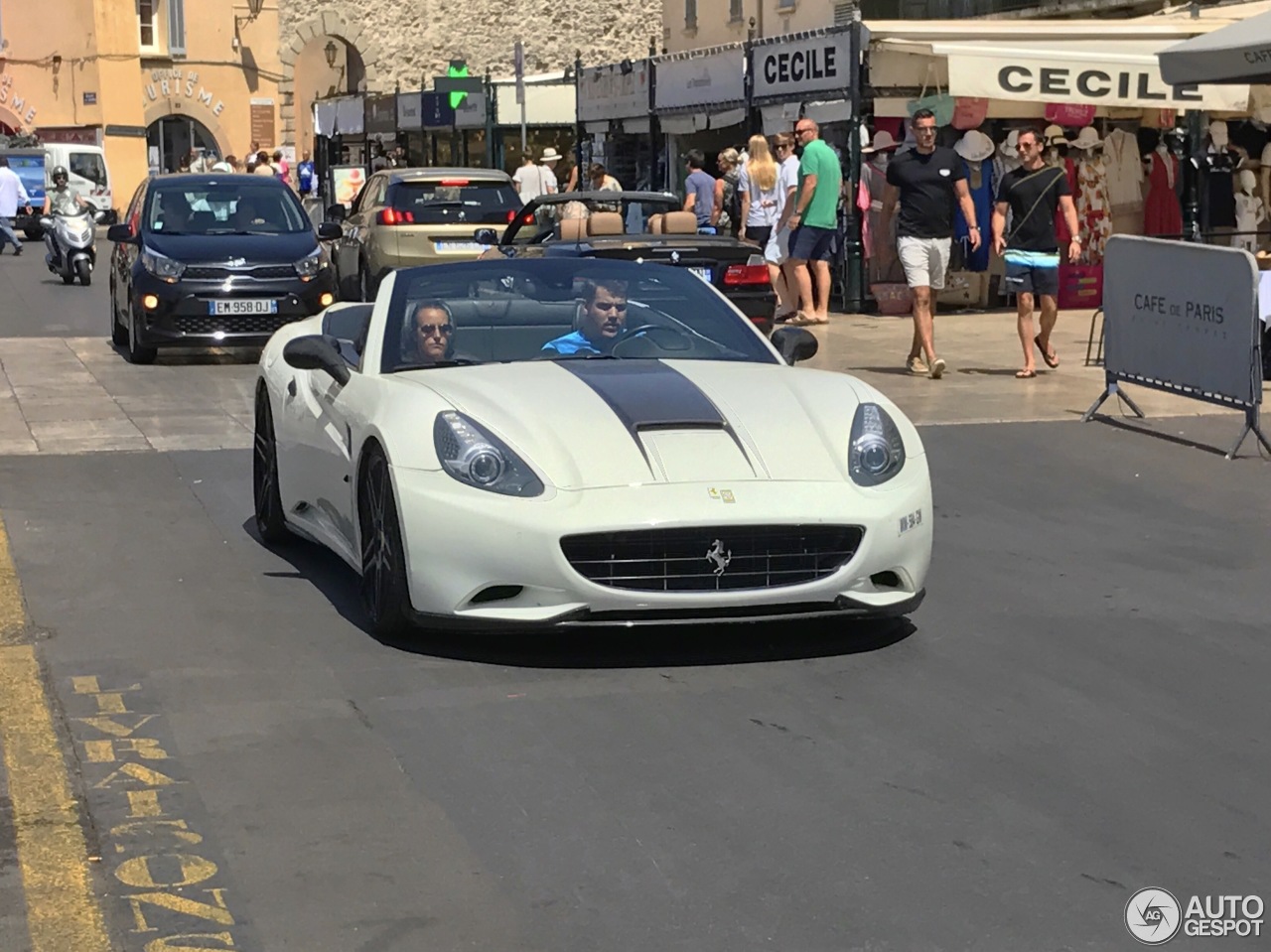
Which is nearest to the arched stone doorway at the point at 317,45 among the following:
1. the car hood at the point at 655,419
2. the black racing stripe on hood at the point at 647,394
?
the black racing stripe on hood at the point at 647,394

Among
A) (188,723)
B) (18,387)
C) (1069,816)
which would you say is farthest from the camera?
(18,387)

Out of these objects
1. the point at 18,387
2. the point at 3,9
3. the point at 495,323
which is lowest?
the point at 18,387

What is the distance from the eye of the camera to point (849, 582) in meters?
6.61

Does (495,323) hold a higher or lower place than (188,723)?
higher

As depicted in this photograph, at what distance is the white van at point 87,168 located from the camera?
49.7m

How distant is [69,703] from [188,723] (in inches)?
17.9

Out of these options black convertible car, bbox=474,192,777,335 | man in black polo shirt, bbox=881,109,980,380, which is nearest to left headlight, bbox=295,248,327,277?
black convertible car, bbox=474,192,777,335

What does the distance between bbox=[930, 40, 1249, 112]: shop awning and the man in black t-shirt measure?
3571 millimetres

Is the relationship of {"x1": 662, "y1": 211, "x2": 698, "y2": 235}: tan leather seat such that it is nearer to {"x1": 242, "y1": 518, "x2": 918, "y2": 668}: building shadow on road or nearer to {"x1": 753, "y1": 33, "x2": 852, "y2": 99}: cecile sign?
{"x1": 753, "y1": 33, "x2": 852, "y2": 99}: cecile sign

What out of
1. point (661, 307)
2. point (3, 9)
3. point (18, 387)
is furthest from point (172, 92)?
point (661, 307)

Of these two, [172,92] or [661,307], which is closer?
[661,307]

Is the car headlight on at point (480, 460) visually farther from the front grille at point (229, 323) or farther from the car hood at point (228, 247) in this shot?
the car hood at point (228, 247)

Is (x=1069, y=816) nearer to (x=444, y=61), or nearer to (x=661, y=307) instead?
(x=661, y=307)

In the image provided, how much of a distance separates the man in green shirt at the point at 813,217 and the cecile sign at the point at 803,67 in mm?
1143
